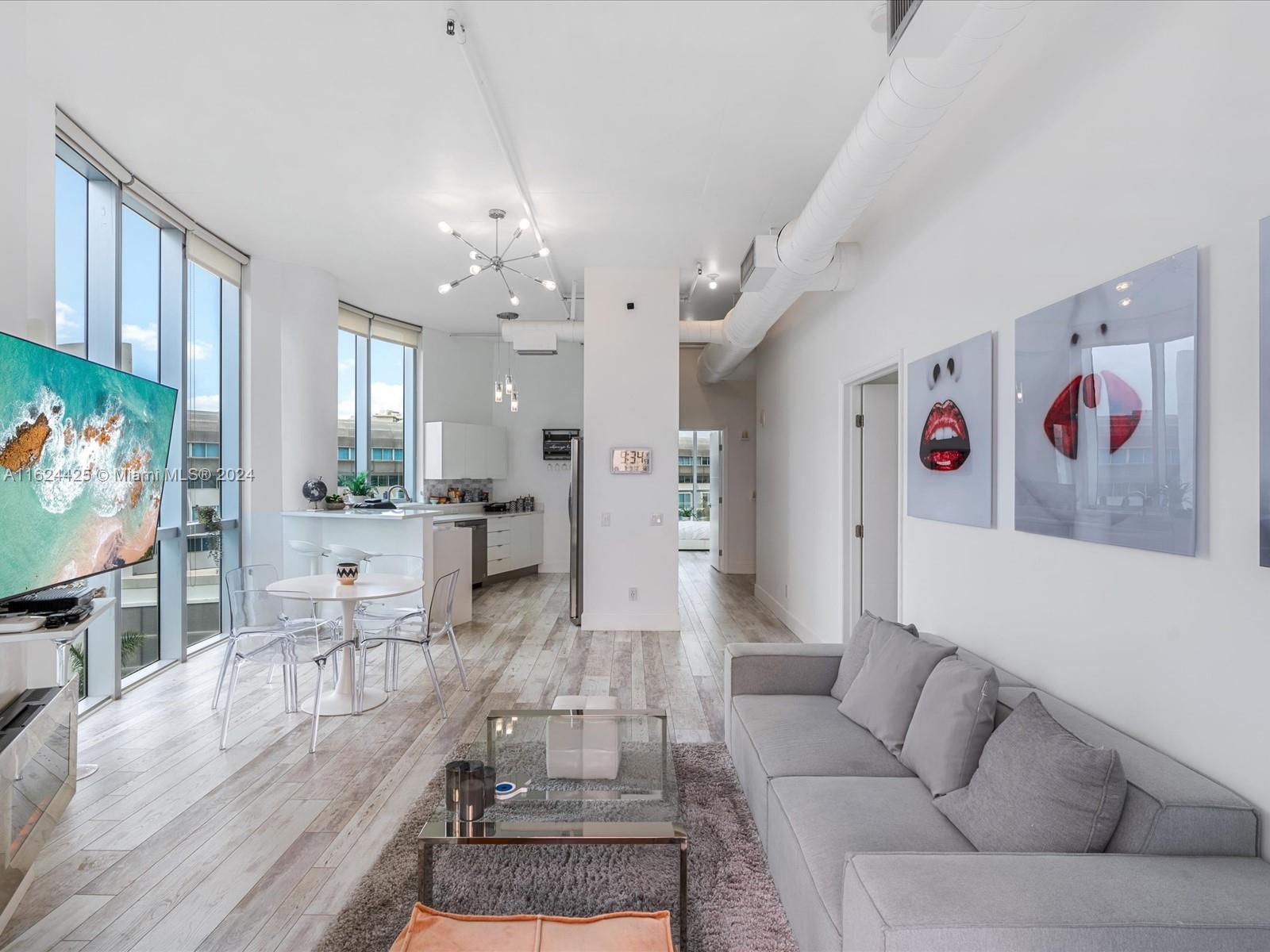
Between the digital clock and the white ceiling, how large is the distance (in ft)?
5.78

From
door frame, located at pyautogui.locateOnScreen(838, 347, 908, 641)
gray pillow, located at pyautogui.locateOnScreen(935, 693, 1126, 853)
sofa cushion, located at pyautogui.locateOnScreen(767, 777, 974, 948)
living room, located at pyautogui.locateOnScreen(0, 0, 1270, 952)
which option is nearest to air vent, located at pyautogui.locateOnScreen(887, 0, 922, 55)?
living room, located at pyautogui.locateOnScreen(0, 0, 1270, 952)

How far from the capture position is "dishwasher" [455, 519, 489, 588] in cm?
831

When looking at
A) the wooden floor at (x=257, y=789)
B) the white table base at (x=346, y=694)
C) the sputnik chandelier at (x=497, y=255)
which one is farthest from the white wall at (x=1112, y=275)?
the white table base at (x=346, y=694)

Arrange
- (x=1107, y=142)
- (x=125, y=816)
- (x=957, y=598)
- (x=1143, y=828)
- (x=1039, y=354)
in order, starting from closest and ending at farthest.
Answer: (x=1143, y=828) → (x=1107, y=142) → (x=1039, y=354) → (x=125, y=816) → (x=957, y=598)

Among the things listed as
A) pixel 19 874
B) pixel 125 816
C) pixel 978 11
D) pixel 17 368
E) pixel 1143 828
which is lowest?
pixel 125 816

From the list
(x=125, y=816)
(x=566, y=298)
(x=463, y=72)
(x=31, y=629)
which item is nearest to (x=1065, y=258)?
(x=463, y=72)

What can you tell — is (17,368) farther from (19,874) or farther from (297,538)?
(297,538)

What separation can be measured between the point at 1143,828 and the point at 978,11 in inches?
86.7

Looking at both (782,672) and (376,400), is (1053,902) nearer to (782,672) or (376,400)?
(782,672)

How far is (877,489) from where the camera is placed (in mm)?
4844

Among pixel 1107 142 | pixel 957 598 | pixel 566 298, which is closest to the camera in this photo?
pixel 1107 142

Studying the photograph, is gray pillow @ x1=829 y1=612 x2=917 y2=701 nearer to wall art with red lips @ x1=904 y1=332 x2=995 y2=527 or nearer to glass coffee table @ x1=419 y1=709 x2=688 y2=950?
wall art with red lips @ x1=904 y1=332 x2=995 y2=527

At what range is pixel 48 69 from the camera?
10.5 ft

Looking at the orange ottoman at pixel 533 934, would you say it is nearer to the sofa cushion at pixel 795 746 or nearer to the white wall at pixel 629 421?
the sofa cushion at pixel 795 746
